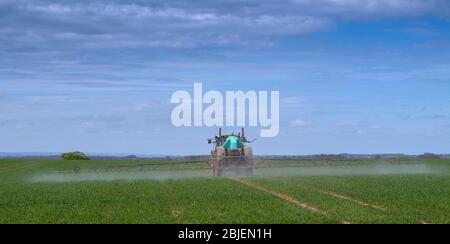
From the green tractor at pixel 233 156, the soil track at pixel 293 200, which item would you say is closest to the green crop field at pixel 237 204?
the soil track at pixel 293 200

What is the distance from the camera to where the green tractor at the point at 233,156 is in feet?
201

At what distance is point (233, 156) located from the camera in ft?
201

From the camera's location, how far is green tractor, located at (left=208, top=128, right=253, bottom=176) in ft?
201

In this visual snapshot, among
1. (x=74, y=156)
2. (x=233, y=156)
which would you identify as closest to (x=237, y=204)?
(x=233, y=156)

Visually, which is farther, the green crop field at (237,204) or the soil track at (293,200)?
the soil track at (293,200)

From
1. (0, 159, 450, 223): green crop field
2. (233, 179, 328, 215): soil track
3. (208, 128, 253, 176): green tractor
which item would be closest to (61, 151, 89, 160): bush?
(208, 128, 253, 176): green tractor

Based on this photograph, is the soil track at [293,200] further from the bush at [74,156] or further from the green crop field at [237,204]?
the bush at [74,156]

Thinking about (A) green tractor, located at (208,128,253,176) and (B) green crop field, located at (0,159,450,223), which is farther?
(A) green tractor, located at (208,128,253,176)

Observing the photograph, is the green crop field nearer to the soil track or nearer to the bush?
the soil track

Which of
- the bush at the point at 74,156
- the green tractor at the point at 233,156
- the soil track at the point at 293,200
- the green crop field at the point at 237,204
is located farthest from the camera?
the bush at the point at 74,156
